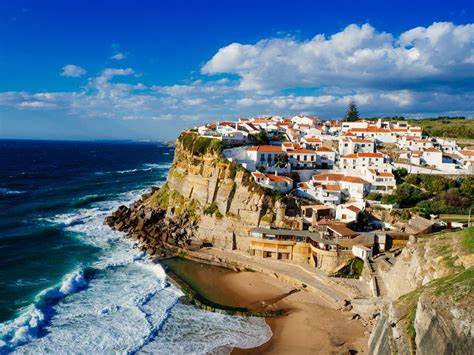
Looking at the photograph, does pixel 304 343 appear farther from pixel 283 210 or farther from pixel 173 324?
pixel 283 210

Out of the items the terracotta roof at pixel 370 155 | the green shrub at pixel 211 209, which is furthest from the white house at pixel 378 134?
the green shrub at pixel 211 209

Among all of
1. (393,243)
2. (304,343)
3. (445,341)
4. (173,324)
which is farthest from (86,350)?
(393,243)

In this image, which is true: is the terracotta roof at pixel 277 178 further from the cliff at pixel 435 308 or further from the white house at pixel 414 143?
the white house at pixel 414 143

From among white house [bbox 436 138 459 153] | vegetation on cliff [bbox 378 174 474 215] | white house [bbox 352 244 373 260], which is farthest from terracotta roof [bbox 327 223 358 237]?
white house [bbox 436 138 459 153]

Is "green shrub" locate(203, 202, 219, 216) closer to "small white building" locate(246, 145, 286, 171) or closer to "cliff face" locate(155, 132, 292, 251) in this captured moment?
"cliff face" locate(155, 132, 292, 251)

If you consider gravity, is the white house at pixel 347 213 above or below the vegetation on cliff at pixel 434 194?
below

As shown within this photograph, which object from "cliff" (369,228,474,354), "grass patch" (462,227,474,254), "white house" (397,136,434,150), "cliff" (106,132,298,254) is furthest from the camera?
"white house" (397,136,434,150)
